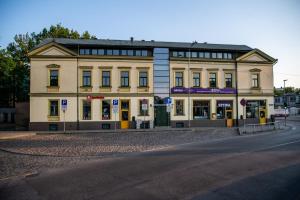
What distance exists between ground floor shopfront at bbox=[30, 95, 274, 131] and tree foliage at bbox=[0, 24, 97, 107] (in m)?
17.1

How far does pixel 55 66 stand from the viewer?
24.4 m

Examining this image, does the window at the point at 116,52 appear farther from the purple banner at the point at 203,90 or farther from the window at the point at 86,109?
the purple banner at the point at 203,90

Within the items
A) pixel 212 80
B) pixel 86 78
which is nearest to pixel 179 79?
pixel 212 80

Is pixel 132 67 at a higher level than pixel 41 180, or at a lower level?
higher

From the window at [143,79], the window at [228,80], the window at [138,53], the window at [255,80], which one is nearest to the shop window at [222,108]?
the window at [228,80]

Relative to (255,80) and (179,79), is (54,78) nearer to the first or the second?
(179,79)

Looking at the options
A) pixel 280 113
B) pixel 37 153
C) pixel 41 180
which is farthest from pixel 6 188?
pixel 280 113

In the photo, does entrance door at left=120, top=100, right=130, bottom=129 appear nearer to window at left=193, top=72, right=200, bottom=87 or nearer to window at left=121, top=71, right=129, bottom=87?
window at left=121, top=71, right=129, bottom=87

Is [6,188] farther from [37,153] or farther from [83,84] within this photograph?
[83,84]

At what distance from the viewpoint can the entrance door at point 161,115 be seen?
26203 millimetres

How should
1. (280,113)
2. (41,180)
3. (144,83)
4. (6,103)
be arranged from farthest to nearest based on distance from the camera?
1. (280,113)
2. (6,103)
3. (144,83)
4. (41,180)

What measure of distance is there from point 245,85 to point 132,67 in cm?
1513

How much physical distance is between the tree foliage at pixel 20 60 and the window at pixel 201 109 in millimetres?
22908

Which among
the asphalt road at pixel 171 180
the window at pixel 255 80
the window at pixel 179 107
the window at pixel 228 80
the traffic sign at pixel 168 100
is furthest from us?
the window at pixel 255 80
